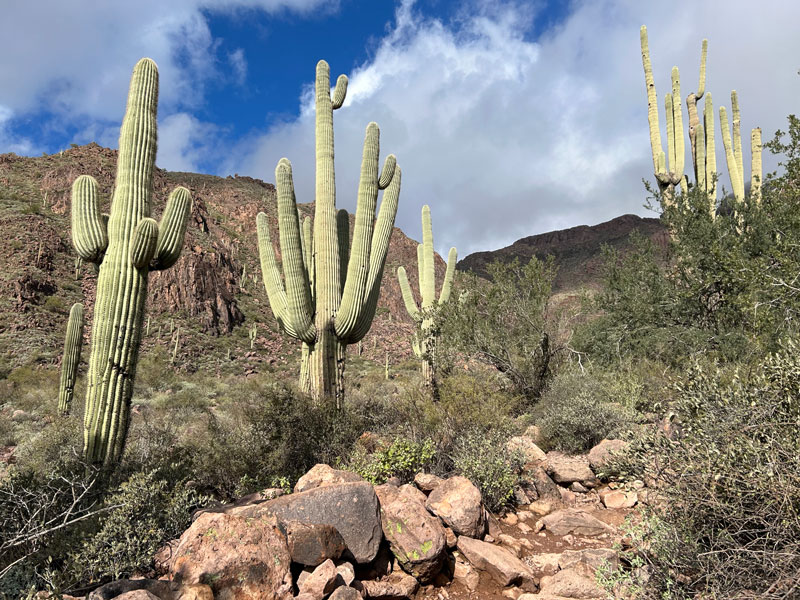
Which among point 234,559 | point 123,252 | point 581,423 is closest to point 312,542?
Result: point 234,559

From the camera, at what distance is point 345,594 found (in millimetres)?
3404

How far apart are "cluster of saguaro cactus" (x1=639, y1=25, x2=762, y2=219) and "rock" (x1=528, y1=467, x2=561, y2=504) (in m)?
11.2

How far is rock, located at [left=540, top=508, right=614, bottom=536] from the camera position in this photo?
5348 millimetres

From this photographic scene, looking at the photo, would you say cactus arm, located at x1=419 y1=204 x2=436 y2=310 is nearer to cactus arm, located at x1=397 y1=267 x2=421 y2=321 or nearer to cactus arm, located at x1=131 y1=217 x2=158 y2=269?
cactus arm, located at x1=397 y1=267 x2=421 y2=321

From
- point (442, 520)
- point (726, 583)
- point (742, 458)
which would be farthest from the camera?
point (442, 520)

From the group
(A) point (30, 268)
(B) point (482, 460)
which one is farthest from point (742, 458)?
(A) point (30, 268)

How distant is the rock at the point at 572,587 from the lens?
379cm

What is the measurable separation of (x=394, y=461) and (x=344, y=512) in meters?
2.05

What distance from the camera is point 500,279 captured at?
42.9 feet

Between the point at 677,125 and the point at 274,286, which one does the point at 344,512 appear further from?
the point at 677,125

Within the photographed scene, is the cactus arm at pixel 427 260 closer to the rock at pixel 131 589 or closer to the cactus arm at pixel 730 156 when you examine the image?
the cactus arm at pixel 730 156

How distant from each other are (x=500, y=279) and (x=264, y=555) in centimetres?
1054

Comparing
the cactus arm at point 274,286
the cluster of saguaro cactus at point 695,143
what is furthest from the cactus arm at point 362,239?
the cluster of saguaro cactus at point 695,143

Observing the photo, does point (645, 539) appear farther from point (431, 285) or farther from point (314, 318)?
point (431, 285)
